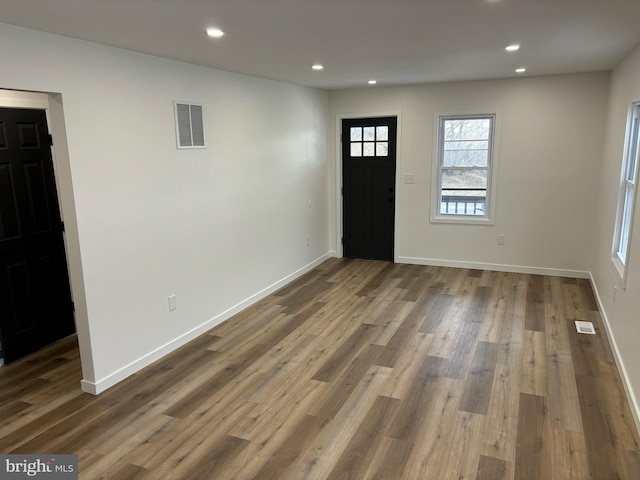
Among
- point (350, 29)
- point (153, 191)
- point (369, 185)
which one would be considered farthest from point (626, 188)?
point (153, 191)

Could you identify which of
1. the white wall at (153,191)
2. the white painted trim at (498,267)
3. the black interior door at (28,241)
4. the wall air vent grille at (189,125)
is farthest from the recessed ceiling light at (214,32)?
the white painted trim at (498,267)

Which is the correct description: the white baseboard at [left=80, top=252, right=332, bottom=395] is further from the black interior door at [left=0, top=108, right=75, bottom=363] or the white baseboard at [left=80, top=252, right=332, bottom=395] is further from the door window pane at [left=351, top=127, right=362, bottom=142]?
the door window pane at [left=351, top=127, right=362, bottom=142]

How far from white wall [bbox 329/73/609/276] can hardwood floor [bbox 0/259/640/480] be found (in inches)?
49.9

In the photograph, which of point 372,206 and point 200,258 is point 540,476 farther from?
point 372,206

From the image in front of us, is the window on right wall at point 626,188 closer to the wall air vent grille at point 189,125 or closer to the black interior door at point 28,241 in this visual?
the wall air vent grille at point 189,125

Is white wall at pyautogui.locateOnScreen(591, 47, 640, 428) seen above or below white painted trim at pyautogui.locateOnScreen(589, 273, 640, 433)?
above

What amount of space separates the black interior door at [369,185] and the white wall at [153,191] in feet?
4.60

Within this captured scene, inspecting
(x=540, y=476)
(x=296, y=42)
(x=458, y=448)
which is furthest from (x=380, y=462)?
(x=296, y=42)

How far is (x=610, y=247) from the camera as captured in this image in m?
4.18

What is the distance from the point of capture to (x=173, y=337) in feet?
12.7

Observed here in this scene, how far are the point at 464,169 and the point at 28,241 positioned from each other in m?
4.97

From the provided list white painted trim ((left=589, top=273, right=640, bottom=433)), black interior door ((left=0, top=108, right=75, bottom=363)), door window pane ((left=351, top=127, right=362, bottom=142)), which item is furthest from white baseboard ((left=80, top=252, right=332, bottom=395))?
white painted trim ((left=589, top=273, right=640, bottom=433))

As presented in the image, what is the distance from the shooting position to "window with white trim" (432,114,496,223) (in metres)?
5.81

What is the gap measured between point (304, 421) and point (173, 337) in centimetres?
159
